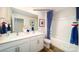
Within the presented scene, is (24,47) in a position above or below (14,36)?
below

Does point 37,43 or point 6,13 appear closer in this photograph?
point 6,13

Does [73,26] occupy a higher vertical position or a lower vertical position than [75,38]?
higher

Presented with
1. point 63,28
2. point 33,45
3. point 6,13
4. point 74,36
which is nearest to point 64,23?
point 63,28

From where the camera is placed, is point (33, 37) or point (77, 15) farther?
point (33, 37)

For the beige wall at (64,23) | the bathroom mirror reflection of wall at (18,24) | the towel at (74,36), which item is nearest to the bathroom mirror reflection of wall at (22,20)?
the bathroom mirror reflection of wall at (18,24)

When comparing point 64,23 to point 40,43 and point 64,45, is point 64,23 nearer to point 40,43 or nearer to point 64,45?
point 64,45

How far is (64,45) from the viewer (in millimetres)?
1580

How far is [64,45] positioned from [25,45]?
61 centimetres

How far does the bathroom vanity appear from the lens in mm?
1454

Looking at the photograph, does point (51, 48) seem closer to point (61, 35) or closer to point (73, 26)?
point (61, 35)

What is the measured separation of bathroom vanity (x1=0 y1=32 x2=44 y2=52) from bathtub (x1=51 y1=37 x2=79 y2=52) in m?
0.19
